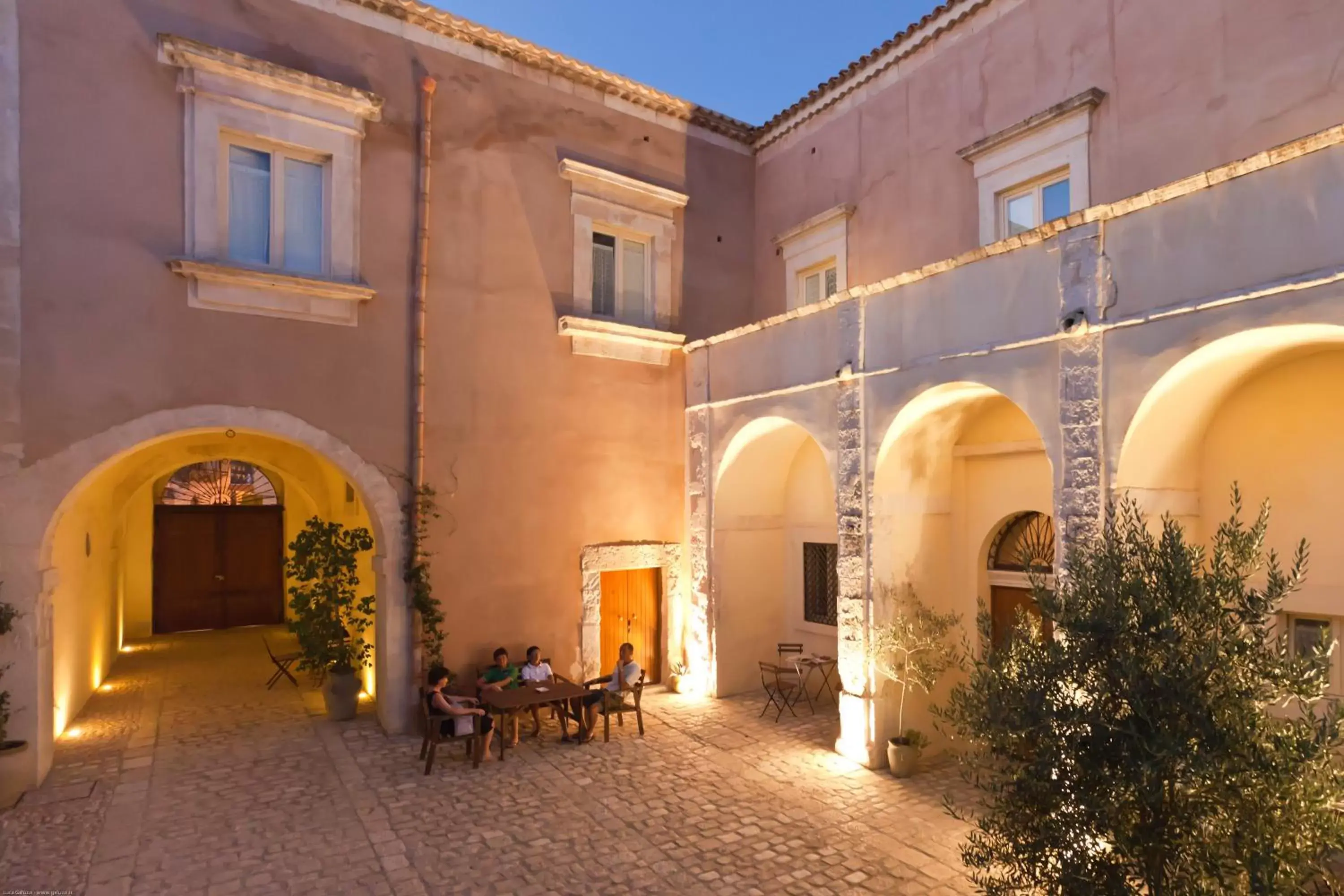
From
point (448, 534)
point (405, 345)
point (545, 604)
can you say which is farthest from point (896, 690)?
point (405, 345)

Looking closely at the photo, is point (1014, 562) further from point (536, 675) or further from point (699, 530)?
point (536, 675)

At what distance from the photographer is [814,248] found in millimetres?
11969

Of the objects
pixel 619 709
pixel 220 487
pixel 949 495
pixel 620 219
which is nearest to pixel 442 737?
pixel 619 709

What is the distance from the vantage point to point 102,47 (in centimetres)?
811

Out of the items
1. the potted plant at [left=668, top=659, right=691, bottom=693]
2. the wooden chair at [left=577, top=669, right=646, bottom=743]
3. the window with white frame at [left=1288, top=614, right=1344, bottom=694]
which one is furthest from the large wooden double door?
the window with white frame at [left=1288, top=614, right=1344, bottom=694]

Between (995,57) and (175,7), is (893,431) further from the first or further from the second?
(175,7)

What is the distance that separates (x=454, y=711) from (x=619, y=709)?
223cm

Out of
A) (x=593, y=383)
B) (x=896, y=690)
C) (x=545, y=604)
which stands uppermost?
(x=593, y=383)

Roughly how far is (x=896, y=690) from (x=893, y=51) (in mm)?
8438

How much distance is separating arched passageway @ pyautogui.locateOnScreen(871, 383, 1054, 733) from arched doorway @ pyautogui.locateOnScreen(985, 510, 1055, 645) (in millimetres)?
67

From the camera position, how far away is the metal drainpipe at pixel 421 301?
960cm

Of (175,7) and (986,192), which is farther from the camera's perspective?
(986,192)

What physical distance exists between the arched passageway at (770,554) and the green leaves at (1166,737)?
7192 mm

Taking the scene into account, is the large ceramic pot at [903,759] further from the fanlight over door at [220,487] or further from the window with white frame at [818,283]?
the fanlight over door at [220,487]
